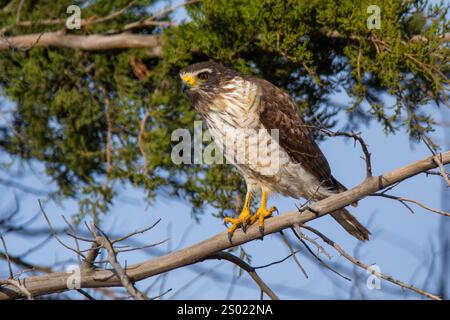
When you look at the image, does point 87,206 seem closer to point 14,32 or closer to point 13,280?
point 14,32

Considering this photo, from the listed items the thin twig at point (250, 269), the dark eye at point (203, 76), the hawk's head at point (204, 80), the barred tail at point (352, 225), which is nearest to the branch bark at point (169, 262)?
the thin twig at point (250, 269)

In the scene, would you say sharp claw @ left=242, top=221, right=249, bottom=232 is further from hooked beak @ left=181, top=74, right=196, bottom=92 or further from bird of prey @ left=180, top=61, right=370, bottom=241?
hooked beak @ left=181, top=74, right=196, bottom=92

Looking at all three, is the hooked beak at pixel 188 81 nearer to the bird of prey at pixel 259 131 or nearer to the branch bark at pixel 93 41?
the bird of prey at pixel 259 131

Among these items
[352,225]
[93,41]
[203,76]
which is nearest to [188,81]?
[203,76]

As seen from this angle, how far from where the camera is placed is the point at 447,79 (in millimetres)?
5707

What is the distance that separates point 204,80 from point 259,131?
2.06 feet

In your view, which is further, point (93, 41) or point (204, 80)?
point (93, 41)

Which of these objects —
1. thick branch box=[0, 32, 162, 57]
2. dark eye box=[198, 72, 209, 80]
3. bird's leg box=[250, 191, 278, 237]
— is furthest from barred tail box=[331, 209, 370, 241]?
thick branch box=[0, 32, 162, 57]

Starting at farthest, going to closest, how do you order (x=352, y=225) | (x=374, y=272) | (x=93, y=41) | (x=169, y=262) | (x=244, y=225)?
(x=93, y=41) < (x=352, y=225) < (x=244, y=225) < (x=169, y=262) < (x=374, y=272)

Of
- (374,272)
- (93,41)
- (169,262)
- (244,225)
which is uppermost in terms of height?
(93,41)

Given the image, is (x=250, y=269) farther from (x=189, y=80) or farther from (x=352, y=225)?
(x=189, y=80)

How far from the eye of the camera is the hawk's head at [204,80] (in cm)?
581

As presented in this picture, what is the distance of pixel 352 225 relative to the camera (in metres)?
5.88

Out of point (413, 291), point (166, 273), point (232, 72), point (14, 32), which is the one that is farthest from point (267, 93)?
point (14, 32)
